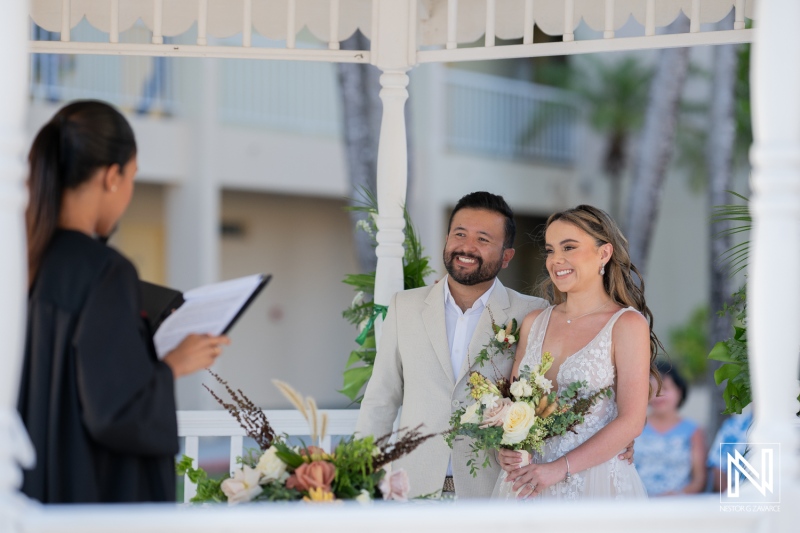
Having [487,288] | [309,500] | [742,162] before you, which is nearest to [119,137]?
[309,500]

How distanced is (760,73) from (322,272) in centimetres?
1558

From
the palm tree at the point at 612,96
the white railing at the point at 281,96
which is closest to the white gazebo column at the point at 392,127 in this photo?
the white railing at the point at 281,96

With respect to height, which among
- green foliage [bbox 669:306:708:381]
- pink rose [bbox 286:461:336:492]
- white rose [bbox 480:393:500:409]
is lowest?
green foliage [bbox 669:306:708:381]

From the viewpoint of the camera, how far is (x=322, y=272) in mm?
18219

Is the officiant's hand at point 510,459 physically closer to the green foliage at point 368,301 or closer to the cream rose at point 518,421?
the cream rose at point 518,421

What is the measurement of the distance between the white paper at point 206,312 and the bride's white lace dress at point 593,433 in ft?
4.97

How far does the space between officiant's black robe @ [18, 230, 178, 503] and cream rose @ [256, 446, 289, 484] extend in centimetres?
41

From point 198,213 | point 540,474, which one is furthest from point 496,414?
point 198,213

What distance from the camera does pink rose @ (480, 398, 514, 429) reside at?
3.97 meters

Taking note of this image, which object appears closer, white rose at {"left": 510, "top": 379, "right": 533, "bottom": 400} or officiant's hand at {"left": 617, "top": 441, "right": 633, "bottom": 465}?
white rose at {"left": 510, "top": 379, "right": 533, "bottom": 400}

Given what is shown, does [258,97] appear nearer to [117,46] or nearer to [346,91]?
[346,91]

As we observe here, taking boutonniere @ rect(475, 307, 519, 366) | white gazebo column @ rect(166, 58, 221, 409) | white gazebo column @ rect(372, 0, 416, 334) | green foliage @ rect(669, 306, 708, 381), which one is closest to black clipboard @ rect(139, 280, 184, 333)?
boutonniere @ rect(475, 307, 519, 366)

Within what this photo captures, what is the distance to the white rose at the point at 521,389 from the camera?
398cm

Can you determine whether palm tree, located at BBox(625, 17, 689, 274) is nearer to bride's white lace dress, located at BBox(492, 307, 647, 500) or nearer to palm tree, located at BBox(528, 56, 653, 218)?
palm tree, located at BBox(528, 56, 653, 218)
